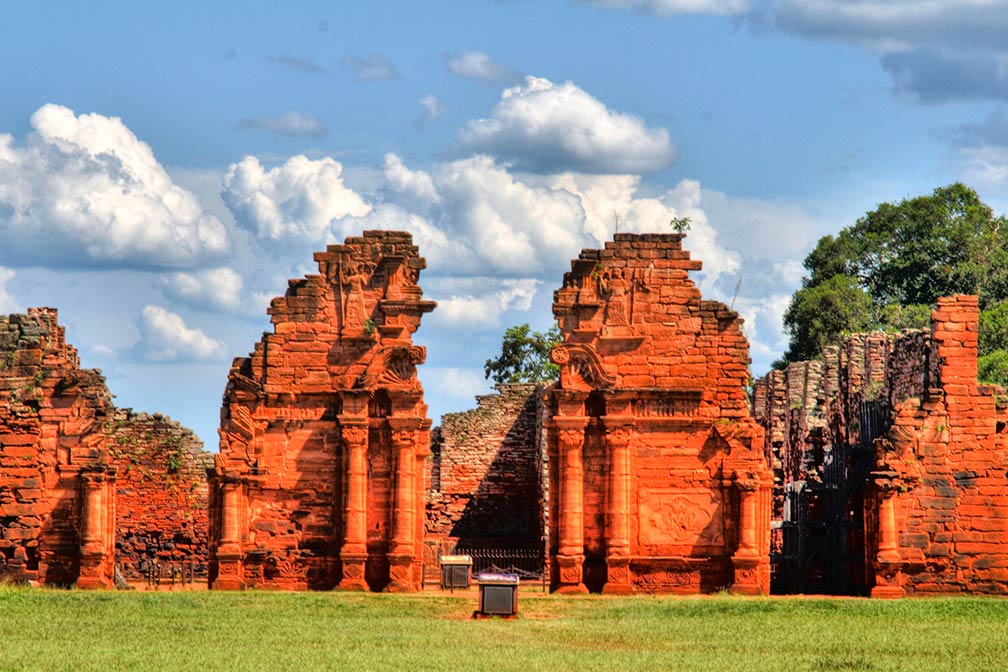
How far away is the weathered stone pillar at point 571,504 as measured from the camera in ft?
119

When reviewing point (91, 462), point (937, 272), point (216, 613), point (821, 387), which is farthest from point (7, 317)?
point (937, 272)

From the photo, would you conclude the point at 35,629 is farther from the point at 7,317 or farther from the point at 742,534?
the point at 742,534

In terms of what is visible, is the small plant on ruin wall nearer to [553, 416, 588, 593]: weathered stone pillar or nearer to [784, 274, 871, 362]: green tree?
[553, 416, 588, 593]: weathered stone pillar

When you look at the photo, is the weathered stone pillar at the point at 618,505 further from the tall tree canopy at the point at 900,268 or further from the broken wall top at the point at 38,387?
the tall tree canopy at the point at 900,268

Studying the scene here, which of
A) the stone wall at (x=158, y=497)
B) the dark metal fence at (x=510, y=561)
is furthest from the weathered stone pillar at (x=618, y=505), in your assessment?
the stone wall at (x=158, y=497)

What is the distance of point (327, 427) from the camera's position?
122 ft

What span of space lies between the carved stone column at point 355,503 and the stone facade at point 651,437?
3390 mm

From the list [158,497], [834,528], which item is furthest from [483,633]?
[158,497]

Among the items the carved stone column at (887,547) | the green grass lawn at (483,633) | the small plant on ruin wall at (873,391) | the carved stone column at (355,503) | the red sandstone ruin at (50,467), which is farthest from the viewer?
the small plant on ruin wall at (873,391)

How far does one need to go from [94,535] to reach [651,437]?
404 inches

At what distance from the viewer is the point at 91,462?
36.9m

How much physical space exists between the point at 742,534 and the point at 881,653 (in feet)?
29.5

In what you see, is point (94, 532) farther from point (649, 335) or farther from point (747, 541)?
point (747, 541)

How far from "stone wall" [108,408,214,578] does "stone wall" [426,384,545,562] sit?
20.4 feet
